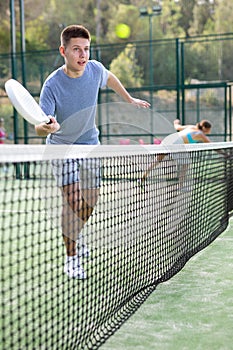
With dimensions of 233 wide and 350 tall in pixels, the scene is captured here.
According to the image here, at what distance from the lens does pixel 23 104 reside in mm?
3166

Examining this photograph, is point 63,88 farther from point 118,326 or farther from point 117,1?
point 117,1

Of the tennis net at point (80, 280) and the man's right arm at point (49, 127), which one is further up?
the man's right arm at point (49, 127)

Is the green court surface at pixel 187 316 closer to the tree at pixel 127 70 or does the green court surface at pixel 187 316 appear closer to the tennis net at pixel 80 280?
the tennis net at pixel 80 280

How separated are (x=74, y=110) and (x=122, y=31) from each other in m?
44.6

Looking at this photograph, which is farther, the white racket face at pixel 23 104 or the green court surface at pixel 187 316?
the white racket face at pixel 23 104

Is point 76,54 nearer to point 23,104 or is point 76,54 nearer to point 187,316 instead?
point 23,104

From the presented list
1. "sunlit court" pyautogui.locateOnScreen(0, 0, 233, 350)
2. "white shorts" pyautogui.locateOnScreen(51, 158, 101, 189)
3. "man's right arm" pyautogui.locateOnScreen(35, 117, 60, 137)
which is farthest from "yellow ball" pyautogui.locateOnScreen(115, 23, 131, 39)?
"man's right arm" pyautogui.locateOnScreen(35, 117, 60, 137)

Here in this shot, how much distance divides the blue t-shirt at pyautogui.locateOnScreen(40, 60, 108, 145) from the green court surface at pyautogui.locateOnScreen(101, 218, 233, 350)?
1122 millimetres

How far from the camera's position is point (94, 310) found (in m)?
3.00

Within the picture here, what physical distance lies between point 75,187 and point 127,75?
28.6 meters

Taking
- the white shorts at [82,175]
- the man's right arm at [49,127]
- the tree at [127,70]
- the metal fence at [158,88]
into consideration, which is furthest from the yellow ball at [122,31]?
the man's right arm at [49,127]

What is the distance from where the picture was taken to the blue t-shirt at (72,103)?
3.94 meters

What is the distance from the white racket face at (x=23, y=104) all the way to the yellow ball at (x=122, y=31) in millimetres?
44798

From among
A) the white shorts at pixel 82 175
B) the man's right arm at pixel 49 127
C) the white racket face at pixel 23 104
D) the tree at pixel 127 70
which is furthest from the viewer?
the tree at pixel 127 70
